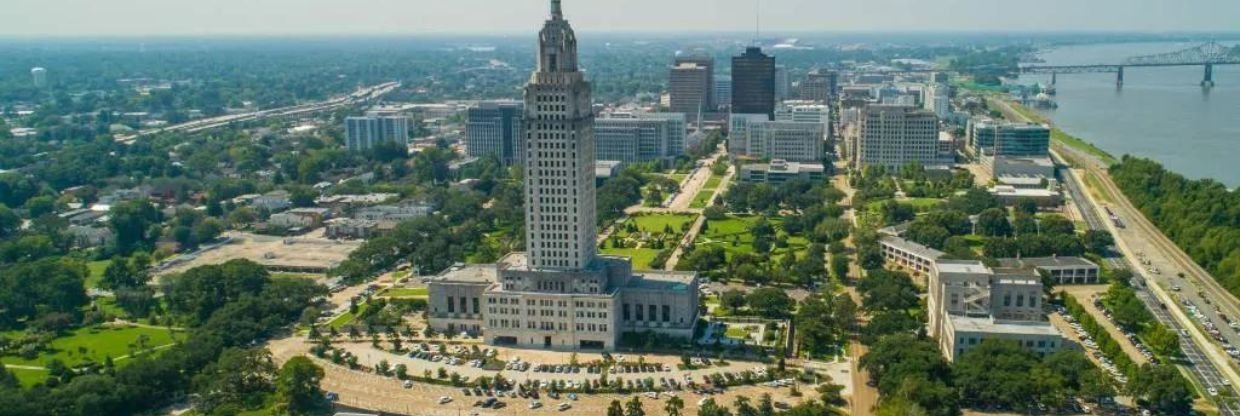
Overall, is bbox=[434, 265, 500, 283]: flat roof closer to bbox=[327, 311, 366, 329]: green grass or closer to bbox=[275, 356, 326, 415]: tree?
bbox=[327, 311, 366, 329]: green grass

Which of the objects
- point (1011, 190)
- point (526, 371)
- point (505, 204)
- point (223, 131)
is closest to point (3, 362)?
point (526, 371)

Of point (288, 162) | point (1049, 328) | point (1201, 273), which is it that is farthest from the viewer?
point (288, 162)

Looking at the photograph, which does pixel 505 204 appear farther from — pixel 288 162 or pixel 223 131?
pixel 223 131

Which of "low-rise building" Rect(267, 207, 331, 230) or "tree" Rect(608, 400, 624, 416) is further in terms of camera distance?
"low-rise building" Rect(267, 207, 331, 230)

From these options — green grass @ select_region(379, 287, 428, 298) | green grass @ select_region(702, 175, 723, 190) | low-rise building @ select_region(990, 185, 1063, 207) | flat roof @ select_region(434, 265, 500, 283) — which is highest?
flat roof @ select_region(434, 265, 500, 283)

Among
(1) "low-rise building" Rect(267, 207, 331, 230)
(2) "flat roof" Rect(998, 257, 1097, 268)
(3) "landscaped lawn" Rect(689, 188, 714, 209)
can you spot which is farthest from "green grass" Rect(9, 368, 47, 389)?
(3) "landscaped lawn" Rect(689, 188, 714, 209)

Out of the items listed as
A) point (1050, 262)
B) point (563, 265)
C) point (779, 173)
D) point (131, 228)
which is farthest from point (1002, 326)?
point (131, 228)

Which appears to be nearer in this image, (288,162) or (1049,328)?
(1049,328)
